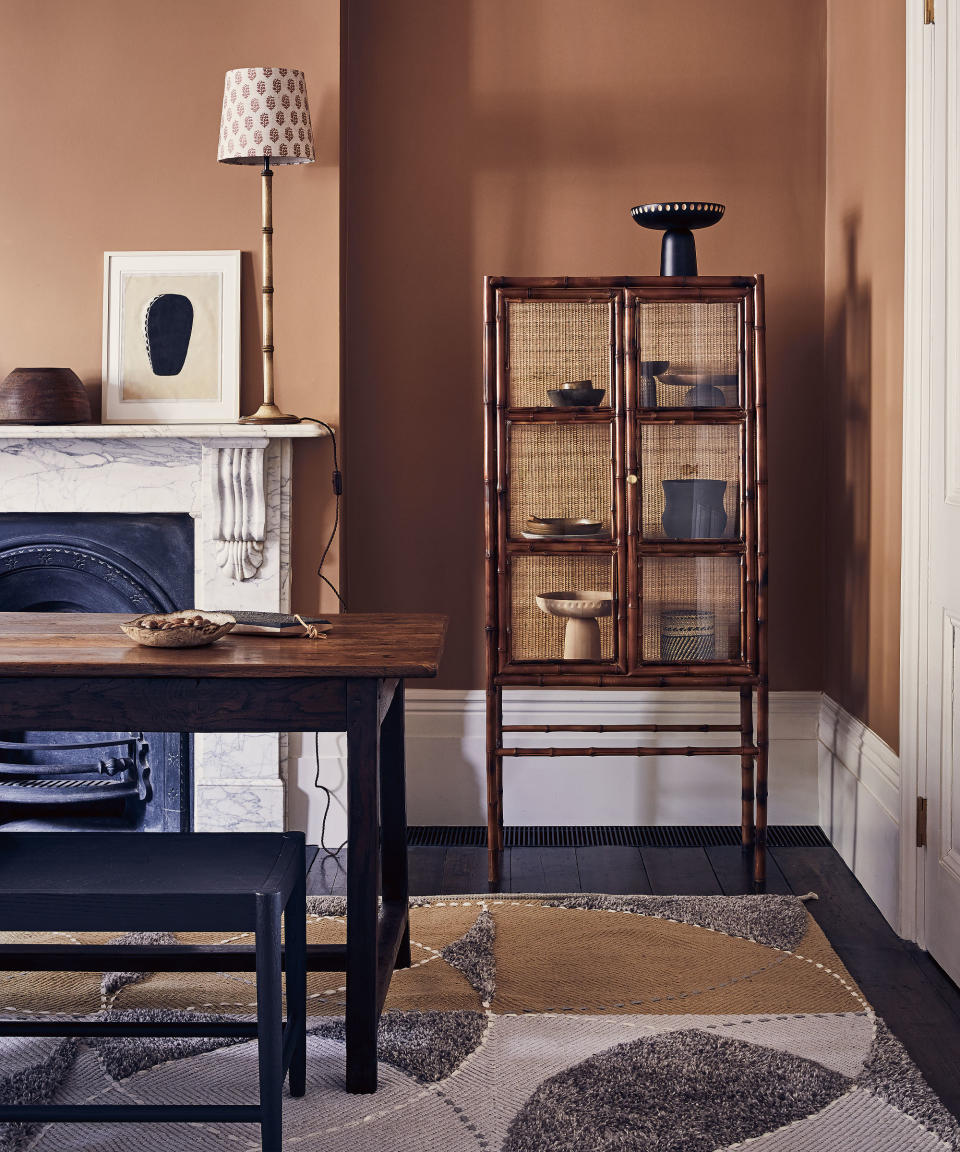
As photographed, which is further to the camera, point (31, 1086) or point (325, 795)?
point (325, 795)

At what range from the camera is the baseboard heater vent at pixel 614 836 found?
3.68m

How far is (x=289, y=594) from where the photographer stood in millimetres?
3598

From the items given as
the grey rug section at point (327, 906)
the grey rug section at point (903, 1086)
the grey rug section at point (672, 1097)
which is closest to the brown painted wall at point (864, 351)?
the grey rug section at point (903, 1086)

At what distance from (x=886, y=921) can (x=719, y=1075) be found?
3.39 feet

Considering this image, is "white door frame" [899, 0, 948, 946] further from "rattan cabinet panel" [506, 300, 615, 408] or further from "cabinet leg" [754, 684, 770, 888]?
"rattan cabinet panel" [506, 300, 615, 408]

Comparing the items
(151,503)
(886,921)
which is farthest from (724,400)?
(151,503)

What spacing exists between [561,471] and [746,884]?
1.33m

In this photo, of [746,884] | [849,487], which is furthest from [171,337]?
[746,884]

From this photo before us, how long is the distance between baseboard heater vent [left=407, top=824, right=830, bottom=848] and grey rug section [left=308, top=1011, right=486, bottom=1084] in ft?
4.14

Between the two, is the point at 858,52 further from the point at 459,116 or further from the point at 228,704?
the point at 228,704

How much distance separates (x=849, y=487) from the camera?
11.8ft

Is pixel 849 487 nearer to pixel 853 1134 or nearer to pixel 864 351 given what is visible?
pixel 864 351

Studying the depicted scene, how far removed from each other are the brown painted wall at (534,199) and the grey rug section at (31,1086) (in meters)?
2.00

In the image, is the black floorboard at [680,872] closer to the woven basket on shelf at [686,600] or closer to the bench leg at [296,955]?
the woven basket on shelf at [686,600]
